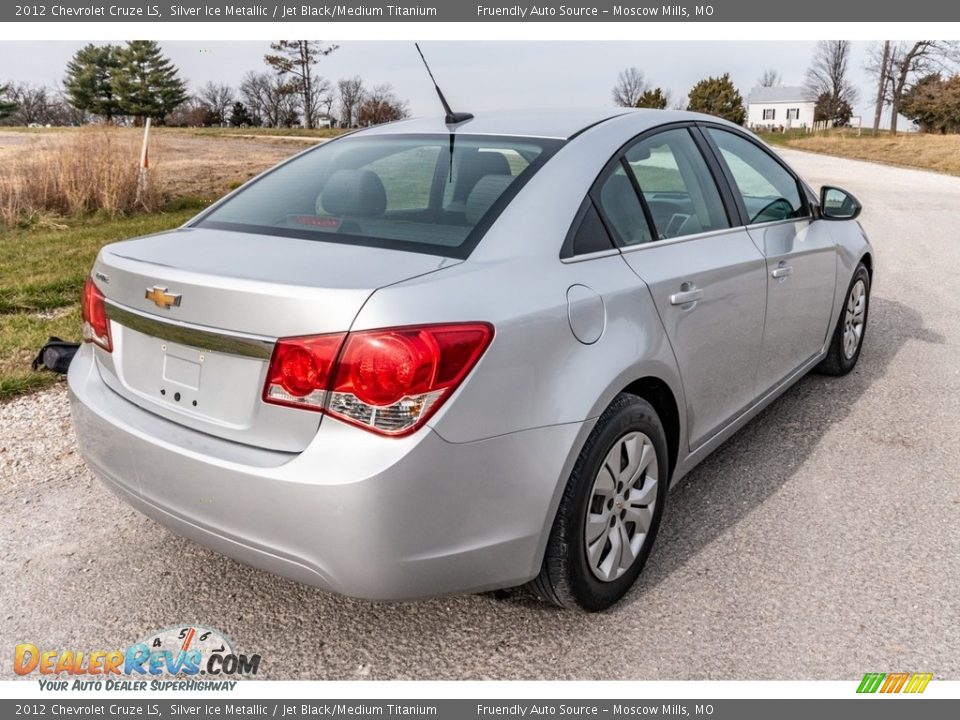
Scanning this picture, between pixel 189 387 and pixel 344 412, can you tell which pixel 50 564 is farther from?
pixel 344 412

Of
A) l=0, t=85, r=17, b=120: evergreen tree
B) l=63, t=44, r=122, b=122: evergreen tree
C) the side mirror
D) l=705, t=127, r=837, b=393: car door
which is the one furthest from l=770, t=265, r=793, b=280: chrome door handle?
l=63, t=44, r=122, b=122: evergreen tree

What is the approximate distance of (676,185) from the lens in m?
3.30

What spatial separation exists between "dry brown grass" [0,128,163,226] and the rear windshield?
9.11 m

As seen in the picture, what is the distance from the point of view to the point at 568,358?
233 centimetres

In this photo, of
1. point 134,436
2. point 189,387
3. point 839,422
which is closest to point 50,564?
point 134,436

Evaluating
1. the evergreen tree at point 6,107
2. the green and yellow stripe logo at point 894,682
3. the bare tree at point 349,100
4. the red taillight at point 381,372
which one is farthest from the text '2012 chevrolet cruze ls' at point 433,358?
the evergreen tree at point 6,107

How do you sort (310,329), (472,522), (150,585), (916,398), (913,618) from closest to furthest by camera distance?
(310,329) → (472,522) → (913,618) → (150,585) → (916,398)

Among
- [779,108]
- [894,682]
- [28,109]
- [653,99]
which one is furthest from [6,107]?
[779,108]

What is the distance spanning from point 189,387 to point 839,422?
3.45m

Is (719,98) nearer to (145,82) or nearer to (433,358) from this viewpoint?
(145,82)

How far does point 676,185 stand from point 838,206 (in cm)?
157

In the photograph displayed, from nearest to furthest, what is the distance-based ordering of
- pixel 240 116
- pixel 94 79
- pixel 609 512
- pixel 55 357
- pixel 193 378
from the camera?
pixel 193 378
pixel 609 512
pixel 55 357
pixel 240 116
pixel 94 79

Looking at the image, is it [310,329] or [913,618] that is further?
[913,618]

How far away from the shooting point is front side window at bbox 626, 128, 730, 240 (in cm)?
302
